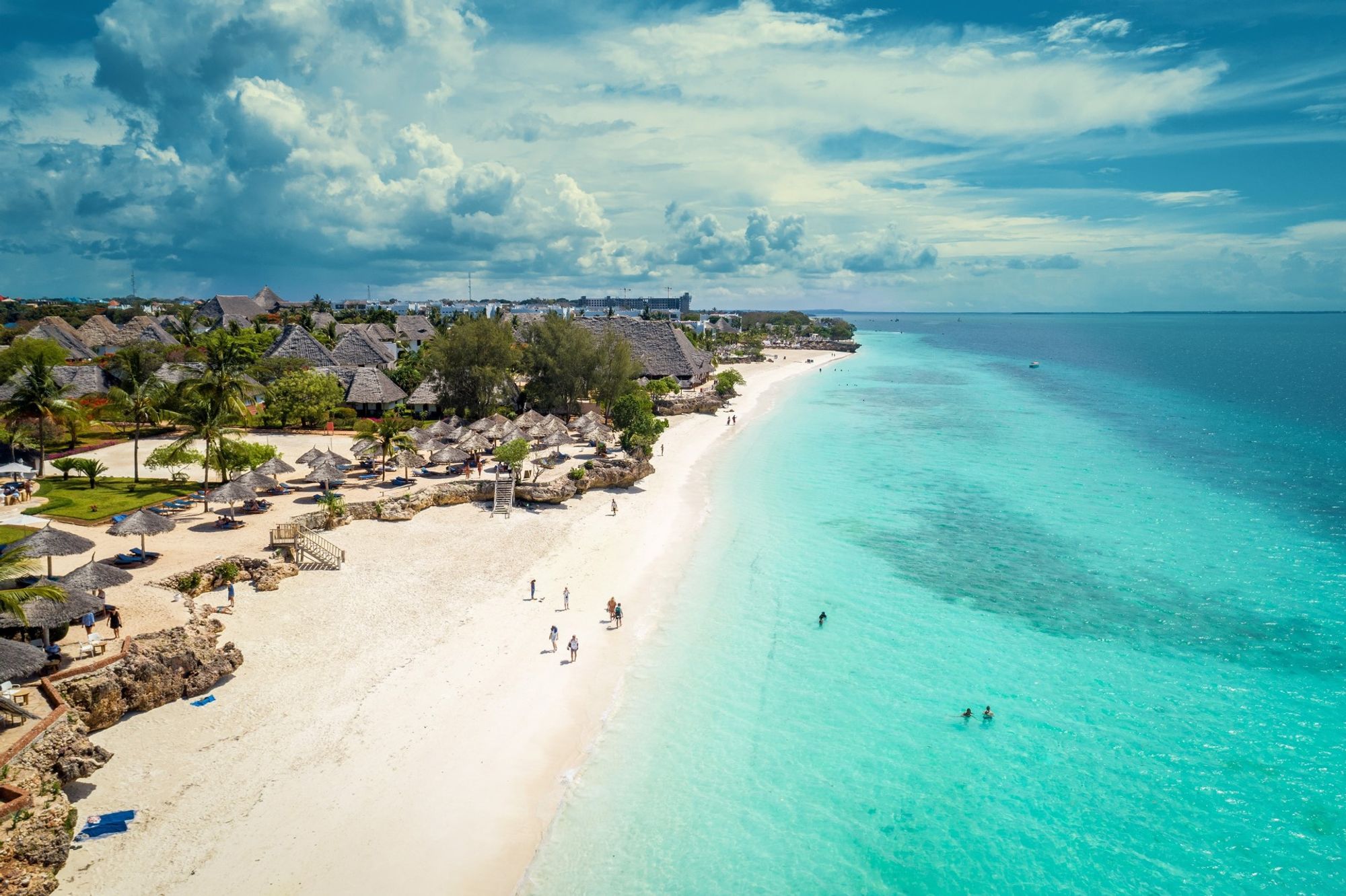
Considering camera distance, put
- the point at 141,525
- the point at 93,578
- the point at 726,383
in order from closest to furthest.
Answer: the point at 93,578 < the point at 141,525 < the point at 726,383

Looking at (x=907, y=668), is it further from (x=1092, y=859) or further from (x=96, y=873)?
(x=96, y=873)

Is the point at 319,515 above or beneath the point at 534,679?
above

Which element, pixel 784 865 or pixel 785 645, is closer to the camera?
pixel 784 865

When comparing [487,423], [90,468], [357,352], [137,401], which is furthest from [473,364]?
[90,468]

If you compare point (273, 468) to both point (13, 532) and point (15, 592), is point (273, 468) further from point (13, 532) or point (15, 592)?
point (15, 592)

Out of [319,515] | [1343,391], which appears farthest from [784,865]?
[1343,391]

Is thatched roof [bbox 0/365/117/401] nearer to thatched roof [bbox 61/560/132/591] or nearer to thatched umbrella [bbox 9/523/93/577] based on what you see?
thatched umbrella [bbox 9/523/93/577]

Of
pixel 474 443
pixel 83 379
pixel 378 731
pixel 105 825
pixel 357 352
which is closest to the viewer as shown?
pixel 105 825
